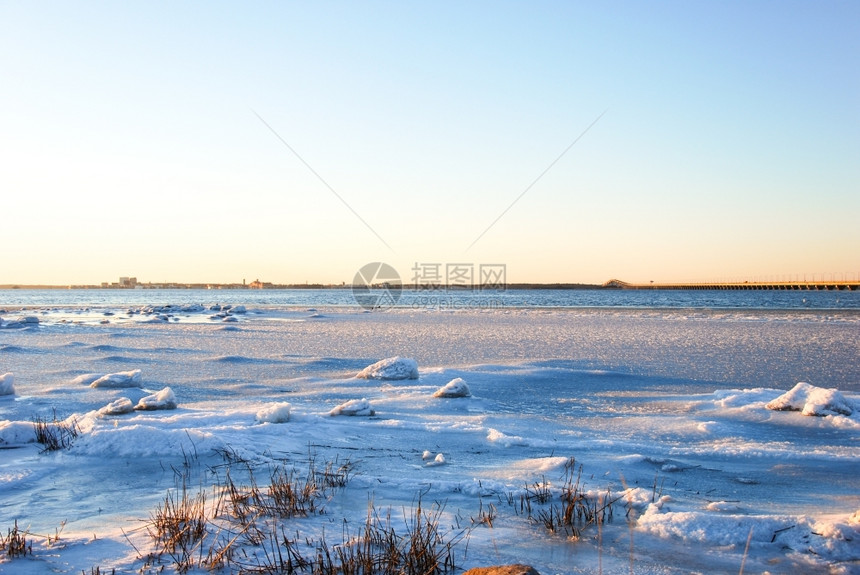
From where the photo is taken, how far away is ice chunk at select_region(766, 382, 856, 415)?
6449mm

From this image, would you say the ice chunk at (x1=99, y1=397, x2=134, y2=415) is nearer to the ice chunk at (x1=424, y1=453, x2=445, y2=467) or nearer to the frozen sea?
the frozen sea

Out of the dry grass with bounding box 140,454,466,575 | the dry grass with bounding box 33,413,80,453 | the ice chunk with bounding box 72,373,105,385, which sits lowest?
the ice chunk with bounding box 72,373,105,385

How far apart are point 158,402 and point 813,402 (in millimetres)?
7438

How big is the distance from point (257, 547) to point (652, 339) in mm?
15599

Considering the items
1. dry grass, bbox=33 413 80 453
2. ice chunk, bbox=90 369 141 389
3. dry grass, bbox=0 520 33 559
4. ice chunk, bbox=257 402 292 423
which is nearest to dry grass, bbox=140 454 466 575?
dry grass, bbox=0 520 33 559

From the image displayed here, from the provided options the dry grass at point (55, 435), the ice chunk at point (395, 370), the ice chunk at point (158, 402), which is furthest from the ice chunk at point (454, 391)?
the dry grass at point (55, 435)

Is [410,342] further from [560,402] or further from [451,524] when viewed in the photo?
[451,524]

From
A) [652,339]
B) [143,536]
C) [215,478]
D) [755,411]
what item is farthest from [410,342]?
[143,536]

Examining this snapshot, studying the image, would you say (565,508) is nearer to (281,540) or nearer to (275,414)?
(281,540)

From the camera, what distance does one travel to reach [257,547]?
2793mm

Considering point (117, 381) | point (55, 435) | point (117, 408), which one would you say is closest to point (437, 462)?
point (55, 435)

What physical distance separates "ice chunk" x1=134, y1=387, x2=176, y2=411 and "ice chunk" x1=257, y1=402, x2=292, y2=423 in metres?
1.40

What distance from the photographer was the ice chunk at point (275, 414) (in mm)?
5957

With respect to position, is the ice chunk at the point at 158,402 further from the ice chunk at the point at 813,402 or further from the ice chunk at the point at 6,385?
the ice chunk at the point at 813,402
